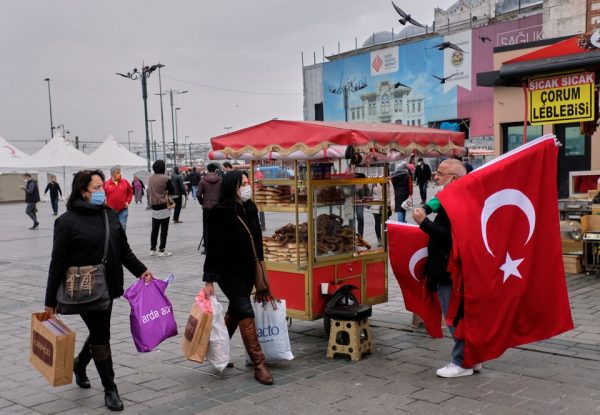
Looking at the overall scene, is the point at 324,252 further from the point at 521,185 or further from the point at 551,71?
the point at 551,71

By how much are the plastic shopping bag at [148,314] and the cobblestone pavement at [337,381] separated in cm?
42

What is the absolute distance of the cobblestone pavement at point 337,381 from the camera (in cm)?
454

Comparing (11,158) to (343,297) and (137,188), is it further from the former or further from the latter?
(343,297)

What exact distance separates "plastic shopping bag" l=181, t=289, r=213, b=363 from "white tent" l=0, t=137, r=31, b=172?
111 feet

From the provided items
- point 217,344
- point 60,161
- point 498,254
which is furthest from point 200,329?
point 60,161

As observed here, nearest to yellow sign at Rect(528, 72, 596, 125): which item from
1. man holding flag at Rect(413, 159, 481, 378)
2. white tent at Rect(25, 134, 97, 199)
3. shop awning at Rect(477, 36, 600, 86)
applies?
shop awning at Rect(477, 36, 600, 86)

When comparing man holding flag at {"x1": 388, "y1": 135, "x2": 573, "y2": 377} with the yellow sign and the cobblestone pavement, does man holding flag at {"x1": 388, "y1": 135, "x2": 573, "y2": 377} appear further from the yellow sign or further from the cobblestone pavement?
the yellow sign

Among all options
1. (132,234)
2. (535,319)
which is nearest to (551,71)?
(535,319)

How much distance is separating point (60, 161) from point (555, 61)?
34211mm

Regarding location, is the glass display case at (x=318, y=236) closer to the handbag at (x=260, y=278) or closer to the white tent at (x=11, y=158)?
the handbag at (x=260, y=278)

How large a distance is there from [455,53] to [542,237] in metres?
51.4

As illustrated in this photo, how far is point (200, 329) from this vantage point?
16.7 feet

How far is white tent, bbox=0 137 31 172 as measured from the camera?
3550 cm

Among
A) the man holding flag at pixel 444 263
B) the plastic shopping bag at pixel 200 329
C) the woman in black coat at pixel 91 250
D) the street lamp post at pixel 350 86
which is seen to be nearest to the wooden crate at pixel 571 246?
the man holding flag at pixel 444 263
